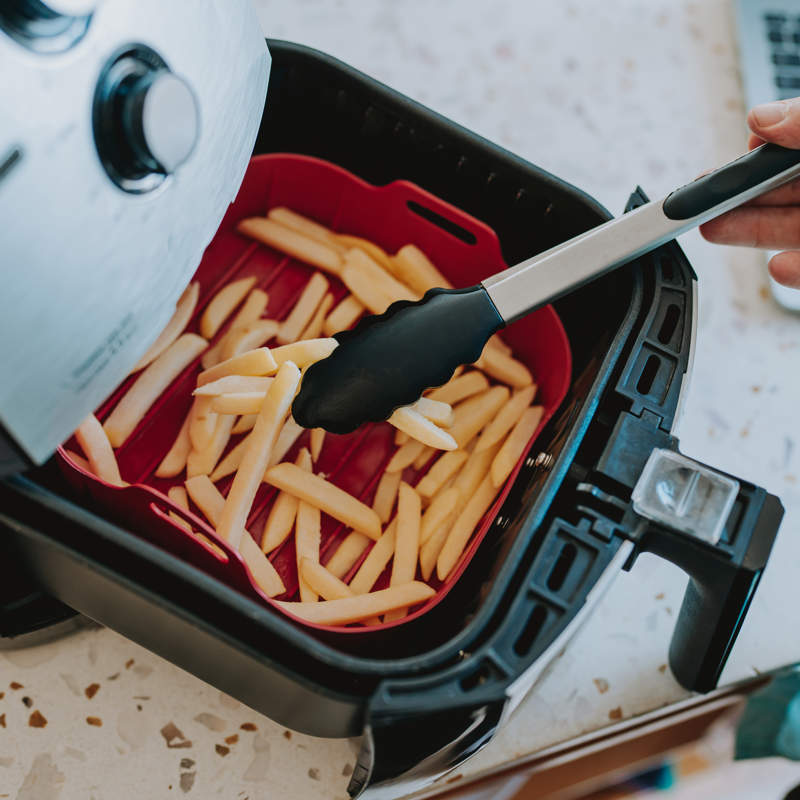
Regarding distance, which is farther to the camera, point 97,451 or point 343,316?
point 343,316

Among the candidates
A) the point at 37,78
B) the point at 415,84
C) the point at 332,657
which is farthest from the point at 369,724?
the point at 415,84

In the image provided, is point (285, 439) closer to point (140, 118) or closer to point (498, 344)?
point (498, 344)

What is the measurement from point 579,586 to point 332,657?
6.2 inches

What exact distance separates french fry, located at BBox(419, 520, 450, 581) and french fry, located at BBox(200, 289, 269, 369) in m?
0.25

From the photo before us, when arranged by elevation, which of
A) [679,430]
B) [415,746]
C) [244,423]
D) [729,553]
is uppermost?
[679,430]

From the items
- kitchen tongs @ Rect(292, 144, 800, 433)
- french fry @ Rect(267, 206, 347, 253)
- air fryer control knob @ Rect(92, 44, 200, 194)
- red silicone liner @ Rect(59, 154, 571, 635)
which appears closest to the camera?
air fryer control knob @ Rect(92, 44, 200, 194)

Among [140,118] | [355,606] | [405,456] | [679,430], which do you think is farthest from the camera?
[679,430]

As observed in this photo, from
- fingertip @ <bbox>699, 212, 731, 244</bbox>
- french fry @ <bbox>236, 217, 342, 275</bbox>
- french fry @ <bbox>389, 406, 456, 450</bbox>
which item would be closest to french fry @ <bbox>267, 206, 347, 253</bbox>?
french fry @ <bbox>236, 217, 342, 275</bbox>

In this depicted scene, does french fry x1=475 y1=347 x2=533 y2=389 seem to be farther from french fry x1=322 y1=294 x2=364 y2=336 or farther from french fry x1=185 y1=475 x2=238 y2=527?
french fry x1=185 y1=475 x2=238 y2=527

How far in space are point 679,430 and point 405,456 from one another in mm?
298

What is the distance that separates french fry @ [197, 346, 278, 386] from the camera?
698 millimetres

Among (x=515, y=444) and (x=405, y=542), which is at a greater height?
(x=515, y=444)

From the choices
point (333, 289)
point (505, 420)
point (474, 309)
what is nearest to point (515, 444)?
point (505, 420)

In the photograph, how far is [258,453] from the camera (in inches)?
26.8
